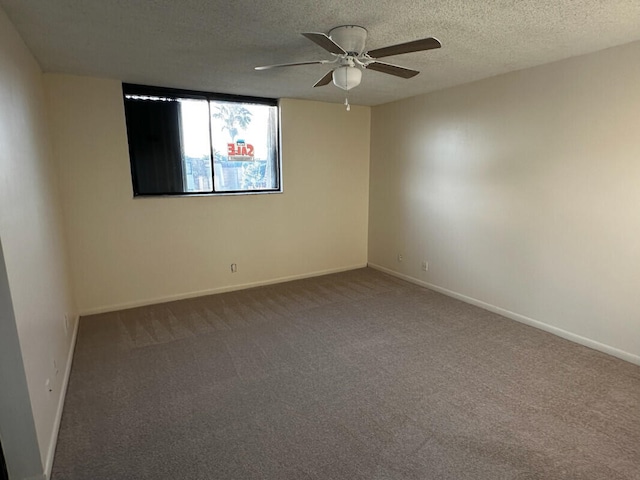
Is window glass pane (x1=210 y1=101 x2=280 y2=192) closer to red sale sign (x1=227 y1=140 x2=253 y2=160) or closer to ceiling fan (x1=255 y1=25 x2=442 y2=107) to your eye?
red sale sign (x1=227 y1=140 x2=253 y2=160)

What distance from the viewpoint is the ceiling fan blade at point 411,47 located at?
1967 millimetres

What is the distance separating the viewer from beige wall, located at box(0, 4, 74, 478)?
1.64 meters

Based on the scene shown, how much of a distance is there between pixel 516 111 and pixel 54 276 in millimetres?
4246

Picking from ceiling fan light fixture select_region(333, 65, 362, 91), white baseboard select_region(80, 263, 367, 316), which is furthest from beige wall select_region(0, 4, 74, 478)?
ceiling fan light fixture select_region(333, 65, 362, 91)

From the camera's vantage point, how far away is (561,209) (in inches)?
126

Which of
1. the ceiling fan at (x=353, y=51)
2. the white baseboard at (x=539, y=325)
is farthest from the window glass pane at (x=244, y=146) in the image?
the white baseboard at (x=539, y=325)

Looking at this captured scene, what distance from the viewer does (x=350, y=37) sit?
2.33m

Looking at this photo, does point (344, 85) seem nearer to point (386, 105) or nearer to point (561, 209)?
point (561, 209)

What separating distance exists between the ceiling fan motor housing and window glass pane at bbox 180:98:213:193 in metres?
2.35

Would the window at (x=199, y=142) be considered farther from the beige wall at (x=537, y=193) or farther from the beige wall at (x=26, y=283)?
the beige wall at (x=537, y=193)

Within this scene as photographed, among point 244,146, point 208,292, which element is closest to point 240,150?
point 244,146

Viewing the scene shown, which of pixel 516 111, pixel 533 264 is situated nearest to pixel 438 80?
pixel 516 111

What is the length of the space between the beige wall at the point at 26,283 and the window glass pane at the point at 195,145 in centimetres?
143

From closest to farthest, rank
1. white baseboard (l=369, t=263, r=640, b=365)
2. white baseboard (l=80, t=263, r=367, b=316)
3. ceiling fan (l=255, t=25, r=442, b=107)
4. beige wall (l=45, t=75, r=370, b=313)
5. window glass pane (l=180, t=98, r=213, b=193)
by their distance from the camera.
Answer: ceiling fan (l=255, t=25, r=442, b=107) → white baseboard (l=369, t=263, r=640, b=365) → beige wall (l=45, t=75, r=370, b=313) → white baseboard (l=80, t=263, r=367, b=316) → window glass pane (l=180, t=98, r=213, b=193)
